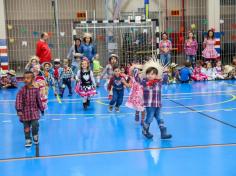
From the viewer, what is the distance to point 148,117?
18.5 feet

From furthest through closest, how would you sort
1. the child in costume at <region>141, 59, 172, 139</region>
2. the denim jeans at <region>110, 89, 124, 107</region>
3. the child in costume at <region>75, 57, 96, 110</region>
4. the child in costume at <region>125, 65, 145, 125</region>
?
the child in costume at <region>75, 57, 96, 110</region>
the denim jeans at <region>110, 89, 124, 107</region>
the child in costume at <region>125, 65, 145, 125</region>
the child in costume at <region>141, 59, 172, 139</region>

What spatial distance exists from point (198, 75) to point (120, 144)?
832 centimetres

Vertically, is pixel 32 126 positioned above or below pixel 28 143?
above

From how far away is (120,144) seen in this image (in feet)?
17.5

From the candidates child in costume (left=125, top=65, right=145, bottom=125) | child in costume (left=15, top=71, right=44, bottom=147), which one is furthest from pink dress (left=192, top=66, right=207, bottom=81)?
child in costume (left=15, top=71, right=44, bottom=147)

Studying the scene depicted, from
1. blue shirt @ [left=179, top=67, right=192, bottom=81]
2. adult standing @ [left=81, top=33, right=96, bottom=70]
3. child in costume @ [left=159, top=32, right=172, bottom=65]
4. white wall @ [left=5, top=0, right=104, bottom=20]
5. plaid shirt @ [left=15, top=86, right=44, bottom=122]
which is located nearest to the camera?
A: plaid shirt @ [left=15, top=86, right=44, bottom=122]

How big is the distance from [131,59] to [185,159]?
9.08m

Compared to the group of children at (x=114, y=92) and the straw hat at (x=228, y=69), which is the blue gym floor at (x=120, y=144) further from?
the straw hat at (x=228, y=69)

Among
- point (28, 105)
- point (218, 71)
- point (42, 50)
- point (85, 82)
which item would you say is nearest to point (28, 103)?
point (28, 105)

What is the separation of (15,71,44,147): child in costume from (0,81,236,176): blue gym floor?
0.93 ft

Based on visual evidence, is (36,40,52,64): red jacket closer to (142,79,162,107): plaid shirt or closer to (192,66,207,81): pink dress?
(192,66,207,81): pink dress

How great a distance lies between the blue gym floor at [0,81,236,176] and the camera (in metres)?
4.33

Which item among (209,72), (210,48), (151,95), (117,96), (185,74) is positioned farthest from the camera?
(210,48)

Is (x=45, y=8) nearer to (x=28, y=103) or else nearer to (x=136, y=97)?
(x=136, y=97)
